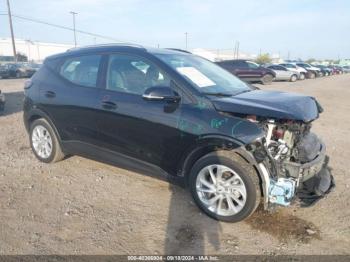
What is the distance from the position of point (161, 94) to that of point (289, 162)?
5.05 feet

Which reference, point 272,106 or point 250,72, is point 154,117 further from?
point 250,72

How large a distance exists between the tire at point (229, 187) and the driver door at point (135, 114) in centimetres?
45

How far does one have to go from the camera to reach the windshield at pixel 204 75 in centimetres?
388

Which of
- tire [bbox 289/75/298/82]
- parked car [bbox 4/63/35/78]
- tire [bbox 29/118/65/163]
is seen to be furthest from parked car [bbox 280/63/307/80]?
tire [bbox 29/118/65/163]

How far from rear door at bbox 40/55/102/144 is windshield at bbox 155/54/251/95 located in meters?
1.04

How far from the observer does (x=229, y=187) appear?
3557mm

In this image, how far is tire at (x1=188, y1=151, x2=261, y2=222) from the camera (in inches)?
134

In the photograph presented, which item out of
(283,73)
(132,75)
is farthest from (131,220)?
(283,73)

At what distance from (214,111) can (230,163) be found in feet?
1.89

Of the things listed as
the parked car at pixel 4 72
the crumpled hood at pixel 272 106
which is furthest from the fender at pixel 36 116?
the parked car at pixel 4 72

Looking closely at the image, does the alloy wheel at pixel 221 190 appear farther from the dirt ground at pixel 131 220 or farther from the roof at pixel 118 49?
the roof at pixel 118 49

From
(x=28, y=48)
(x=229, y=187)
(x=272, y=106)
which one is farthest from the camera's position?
(x=28, y=48)

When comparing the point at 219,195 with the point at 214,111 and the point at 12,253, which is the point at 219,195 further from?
the point at 12,253

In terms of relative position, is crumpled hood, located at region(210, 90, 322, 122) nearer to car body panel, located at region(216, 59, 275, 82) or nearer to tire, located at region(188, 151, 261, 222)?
tire, located at region(188, 151, 261, 222)
